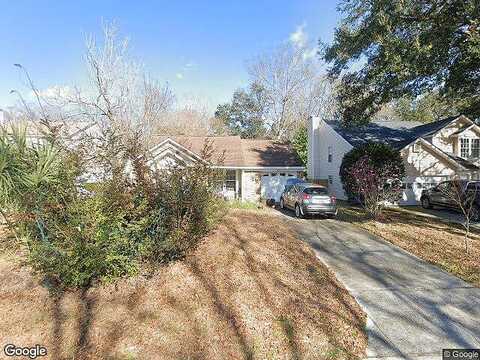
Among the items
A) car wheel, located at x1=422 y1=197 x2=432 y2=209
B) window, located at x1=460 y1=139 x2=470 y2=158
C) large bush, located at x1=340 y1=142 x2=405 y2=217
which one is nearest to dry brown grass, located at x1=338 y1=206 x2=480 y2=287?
large bush, located at x1=340 y1=142 x2=405 y2=217

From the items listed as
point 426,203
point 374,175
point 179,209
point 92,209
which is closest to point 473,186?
point 426,203

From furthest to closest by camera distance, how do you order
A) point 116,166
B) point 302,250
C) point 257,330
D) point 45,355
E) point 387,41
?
point 387,41
point 302,250
point 116,166
point 257,330
point 45,355

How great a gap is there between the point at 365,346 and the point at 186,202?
4292 mm

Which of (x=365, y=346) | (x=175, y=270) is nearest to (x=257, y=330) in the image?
(x=365, y=346)

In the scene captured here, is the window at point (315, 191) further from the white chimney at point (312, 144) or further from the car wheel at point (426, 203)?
the white chimney at point (312, 144)

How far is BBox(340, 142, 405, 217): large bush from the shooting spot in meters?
12.4

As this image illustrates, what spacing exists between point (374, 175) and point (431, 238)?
10.8ft

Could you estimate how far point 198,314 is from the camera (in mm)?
5012

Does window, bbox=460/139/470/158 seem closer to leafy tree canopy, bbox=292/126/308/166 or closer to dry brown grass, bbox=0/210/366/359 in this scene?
leafy tree canopy, bbox=292/126/308/166

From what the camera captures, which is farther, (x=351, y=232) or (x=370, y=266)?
(x=351, y=232)

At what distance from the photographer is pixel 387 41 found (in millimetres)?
9812

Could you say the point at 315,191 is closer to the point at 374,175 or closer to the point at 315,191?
the point at 315,191

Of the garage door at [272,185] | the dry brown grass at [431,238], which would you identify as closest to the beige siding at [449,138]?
the dry brown grass at [431,238]

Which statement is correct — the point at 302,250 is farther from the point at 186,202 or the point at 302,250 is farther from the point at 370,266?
the point at 186,202
